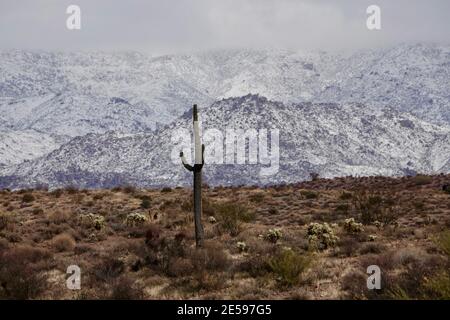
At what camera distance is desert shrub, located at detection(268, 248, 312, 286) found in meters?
16.7

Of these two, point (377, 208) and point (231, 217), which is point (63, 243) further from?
point (377, 208)

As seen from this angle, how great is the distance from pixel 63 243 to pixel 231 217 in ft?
26.7

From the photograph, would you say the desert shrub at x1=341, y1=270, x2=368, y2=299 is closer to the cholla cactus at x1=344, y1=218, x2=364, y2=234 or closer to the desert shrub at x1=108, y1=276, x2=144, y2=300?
the desert shrub at x1=108, y1=276, x2=144, y2=300

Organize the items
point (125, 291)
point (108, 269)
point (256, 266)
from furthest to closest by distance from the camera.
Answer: point (108, 269)
point (256, 266)
point (125, 291)

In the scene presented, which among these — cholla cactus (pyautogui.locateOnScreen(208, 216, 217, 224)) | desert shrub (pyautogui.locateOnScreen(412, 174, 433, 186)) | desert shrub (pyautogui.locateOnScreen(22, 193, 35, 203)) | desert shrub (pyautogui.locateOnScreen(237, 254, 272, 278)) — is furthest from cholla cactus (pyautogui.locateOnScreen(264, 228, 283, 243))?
desert shrub (pyautogui.locateOnScreen(412, 174, 433, 186))

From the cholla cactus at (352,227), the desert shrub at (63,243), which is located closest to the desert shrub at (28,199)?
the desert shrub at (63,243)

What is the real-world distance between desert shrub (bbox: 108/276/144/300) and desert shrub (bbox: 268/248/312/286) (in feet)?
12.1

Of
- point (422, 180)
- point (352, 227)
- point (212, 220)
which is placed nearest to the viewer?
point (352, 227)

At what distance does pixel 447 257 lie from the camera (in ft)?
56.7

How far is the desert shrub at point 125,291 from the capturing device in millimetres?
15180

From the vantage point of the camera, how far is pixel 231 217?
28.5 metres

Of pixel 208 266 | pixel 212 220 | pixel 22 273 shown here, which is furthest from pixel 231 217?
pixel 22 273
